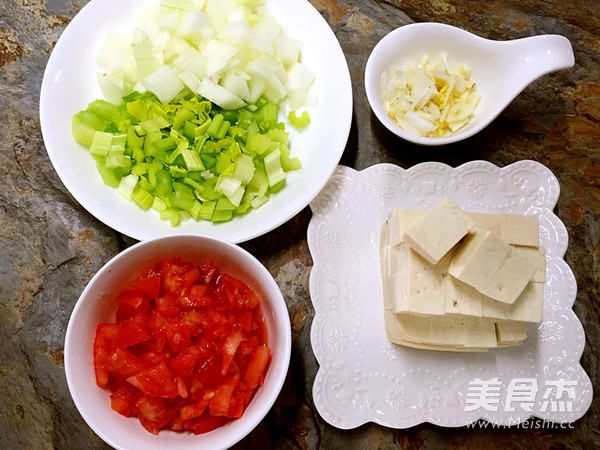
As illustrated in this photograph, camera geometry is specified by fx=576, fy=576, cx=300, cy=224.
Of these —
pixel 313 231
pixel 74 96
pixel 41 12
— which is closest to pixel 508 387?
pixel 313 231

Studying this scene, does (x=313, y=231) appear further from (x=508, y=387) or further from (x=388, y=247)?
(x=508, y=387)

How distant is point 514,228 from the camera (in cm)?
175

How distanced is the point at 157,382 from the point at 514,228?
1.12 meters

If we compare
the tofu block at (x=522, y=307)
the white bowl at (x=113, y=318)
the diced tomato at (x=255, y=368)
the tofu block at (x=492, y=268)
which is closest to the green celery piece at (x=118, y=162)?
the white bowl at (x=113, y=318)

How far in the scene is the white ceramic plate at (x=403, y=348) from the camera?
180cm

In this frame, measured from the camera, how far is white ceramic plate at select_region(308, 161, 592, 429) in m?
1.80

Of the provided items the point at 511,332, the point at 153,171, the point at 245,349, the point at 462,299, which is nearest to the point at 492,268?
the point at 462,299

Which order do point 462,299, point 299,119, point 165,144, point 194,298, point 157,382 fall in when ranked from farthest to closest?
point 299,119
point 165,144
point 462,299
point 194,298
point 157,382

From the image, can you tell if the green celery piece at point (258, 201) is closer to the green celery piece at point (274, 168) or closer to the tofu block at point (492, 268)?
the green celery piece at point (274, 168)

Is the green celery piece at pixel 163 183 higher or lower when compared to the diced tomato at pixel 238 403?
higher

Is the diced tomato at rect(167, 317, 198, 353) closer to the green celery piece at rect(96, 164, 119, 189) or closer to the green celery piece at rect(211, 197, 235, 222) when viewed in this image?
the green celery piece at rect(211, 197, 235, 222)

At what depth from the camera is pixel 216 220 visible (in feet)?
5.91

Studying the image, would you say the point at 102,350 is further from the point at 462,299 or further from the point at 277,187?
the point at 462,299

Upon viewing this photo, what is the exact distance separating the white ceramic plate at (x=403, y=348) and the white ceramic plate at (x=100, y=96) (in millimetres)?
114
